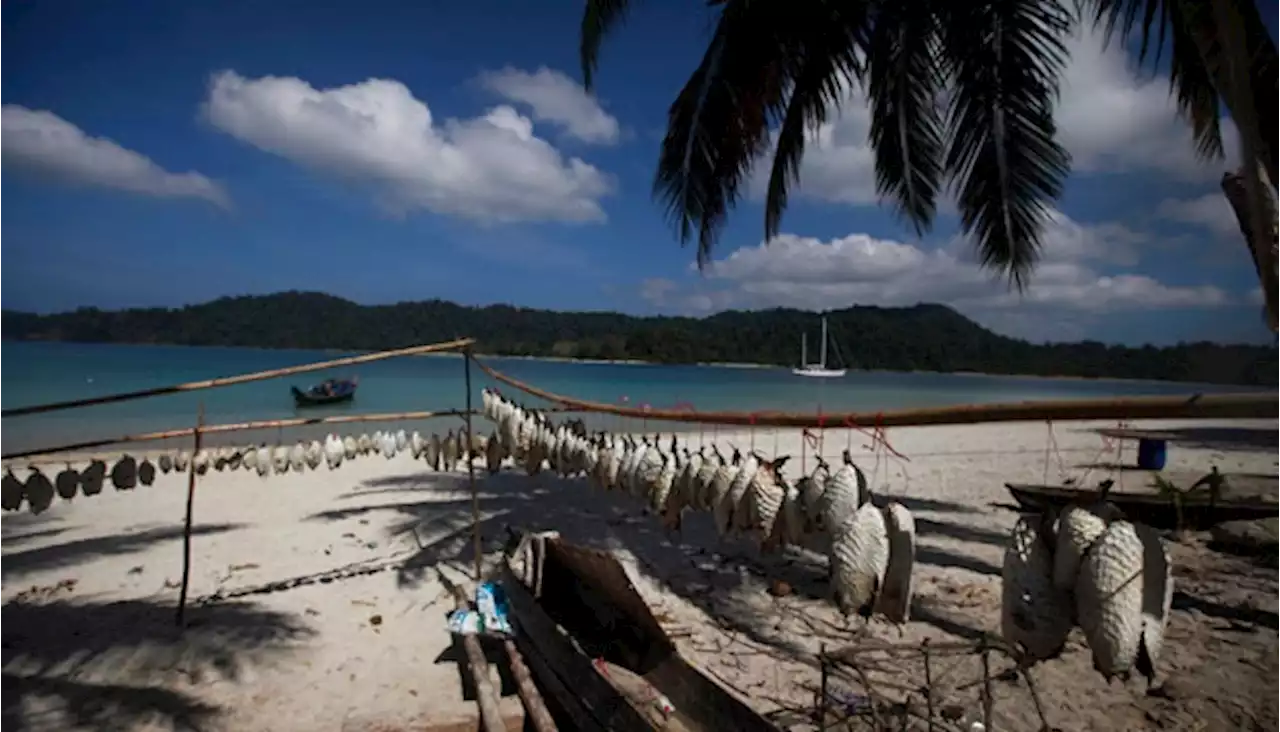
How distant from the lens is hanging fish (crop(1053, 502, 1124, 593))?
5.92ft

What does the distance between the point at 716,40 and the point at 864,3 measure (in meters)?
1.38

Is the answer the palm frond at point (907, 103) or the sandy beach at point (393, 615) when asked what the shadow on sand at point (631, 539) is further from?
the palm frond at point (907, 103)

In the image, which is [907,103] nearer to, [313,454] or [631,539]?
[631,539]

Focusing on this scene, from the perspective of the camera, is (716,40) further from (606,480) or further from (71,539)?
(71,539)

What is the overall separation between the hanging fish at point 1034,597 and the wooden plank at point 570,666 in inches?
56.0

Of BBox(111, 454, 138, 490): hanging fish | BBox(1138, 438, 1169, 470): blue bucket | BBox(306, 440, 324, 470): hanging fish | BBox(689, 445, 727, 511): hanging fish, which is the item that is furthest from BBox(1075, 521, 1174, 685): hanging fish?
BBox(1138, 438, 1169, 470): blue bucket

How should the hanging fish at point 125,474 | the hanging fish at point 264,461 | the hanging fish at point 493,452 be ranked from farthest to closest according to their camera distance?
the hanging fish at point 264,461 → the hanging fish at point 493,452 → the hanging fish at point 125,474

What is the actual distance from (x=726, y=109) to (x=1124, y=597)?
5.60 m

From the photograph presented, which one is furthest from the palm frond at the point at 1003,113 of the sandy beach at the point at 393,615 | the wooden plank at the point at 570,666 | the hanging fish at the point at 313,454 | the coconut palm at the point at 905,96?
the hanging fish at the point at 313,454

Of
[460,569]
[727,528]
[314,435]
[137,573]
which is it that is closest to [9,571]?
[137,573]

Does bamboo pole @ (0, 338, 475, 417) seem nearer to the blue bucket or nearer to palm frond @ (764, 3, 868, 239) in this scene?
palm frond @ (764, 3, 868, 239)

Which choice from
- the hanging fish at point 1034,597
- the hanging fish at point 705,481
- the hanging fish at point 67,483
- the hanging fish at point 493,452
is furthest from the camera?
the hanging fish at point 493,452

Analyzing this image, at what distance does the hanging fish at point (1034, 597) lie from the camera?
1842mm

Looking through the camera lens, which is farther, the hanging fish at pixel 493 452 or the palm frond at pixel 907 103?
the hanging fish at pixel 493 452
